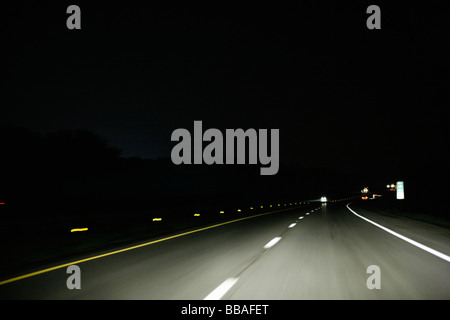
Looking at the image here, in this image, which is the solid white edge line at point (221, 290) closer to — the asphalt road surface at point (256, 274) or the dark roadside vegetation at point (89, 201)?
the asphalt road surface at point (256, 274)

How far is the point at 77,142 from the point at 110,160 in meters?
7.33

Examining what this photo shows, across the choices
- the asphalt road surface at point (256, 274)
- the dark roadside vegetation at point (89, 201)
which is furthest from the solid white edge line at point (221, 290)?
the dark roadside vegetation at point (89, 201)

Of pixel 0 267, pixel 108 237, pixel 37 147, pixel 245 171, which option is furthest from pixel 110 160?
pixel 245 171

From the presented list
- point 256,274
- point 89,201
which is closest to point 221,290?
point 256,274

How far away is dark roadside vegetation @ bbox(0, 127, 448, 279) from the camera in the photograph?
40.4ft

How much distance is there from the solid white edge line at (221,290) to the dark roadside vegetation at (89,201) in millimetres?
4300

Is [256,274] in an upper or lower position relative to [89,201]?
upper

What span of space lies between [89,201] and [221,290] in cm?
5270

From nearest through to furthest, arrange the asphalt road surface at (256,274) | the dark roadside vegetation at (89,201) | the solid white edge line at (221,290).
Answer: the solid white edge line at (221,290), the asphalt road surface at (256,274), the dark roadside vegetation at (89,201)

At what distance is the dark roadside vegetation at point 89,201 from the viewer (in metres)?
12.3

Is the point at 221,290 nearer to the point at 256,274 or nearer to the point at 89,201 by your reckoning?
the point at 256,274

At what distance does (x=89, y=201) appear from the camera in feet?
177

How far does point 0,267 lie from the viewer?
316 inches
